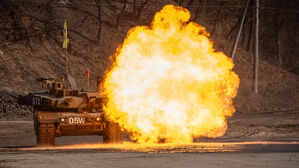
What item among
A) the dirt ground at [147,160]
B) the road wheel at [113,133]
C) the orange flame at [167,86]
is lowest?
the dirt ground at [147,160]

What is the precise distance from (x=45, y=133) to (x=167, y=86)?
413 centimetres

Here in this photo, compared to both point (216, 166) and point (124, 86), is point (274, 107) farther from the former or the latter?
point (216, 166)

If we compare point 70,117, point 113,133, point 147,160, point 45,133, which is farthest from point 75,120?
point 147,160

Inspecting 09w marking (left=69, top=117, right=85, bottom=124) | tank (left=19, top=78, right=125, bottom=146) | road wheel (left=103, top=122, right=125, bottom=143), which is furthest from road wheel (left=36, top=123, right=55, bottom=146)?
road wheel (left=103, top=122, right=125, bottom=143)

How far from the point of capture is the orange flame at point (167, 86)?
59.2 ft

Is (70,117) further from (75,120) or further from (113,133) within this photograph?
(113,133)

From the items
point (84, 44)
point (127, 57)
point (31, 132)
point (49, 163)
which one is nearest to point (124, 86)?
point (127, 57)

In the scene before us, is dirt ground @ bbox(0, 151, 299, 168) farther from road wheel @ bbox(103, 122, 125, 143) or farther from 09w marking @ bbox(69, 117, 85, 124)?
road wheel @ bbox(103, 122, 125, 143)

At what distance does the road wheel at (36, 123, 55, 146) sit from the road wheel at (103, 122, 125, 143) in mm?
1716

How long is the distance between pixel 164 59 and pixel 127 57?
1.23 meters

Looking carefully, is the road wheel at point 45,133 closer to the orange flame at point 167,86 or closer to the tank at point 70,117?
the tank at point 70,117

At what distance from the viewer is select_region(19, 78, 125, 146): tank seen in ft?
57.2

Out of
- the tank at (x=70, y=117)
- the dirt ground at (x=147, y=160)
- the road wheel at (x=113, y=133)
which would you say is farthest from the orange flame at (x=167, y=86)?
the dirt ground at (x=147, y=160)

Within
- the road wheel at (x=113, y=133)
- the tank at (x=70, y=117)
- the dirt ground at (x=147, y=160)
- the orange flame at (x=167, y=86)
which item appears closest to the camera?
the dirt ground at (x=147, y=160)
